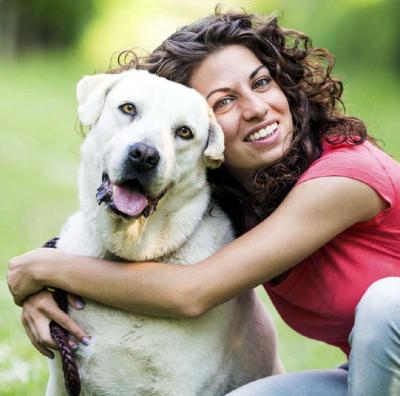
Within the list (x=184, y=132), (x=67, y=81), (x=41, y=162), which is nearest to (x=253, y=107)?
(x=184, y=132)

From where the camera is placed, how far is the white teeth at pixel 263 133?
10.3ft

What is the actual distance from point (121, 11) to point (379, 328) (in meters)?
20.3

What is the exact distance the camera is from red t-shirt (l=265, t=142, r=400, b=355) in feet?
9.55

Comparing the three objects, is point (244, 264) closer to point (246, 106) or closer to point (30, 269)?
point (246, 106)

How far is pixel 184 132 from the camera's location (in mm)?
3049

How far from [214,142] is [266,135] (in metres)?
0.21

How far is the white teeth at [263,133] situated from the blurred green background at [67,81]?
1.40m

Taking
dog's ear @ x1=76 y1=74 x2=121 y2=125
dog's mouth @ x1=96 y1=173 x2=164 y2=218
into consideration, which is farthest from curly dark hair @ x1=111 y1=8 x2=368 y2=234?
dog's mouth @ x1=96 y1=173 x2=164 y2=218

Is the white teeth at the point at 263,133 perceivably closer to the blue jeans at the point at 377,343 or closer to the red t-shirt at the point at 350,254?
the red t-shirt at the point at 350,254

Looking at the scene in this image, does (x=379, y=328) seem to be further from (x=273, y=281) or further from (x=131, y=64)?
(x=131, y=64)

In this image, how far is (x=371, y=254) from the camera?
302 cm

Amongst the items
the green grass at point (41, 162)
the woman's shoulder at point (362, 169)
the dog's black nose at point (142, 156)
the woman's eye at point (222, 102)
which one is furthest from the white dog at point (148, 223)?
the green grass at point (41, 162)

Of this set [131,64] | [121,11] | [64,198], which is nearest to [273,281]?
[131,64]

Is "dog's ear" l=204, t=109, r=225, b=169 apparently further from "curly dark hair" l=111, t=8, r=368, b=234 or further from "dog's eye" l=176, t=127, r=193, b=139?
"curly dark hair" l=111, t=8, r=368, b=234
